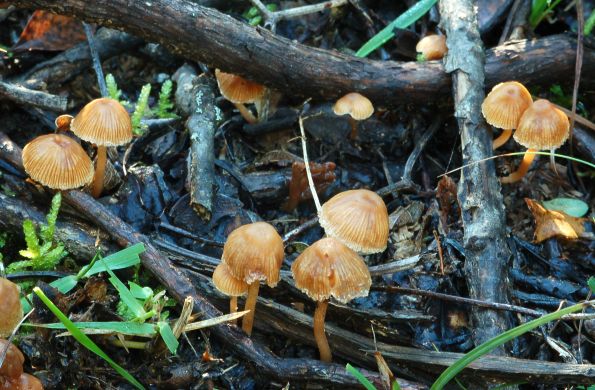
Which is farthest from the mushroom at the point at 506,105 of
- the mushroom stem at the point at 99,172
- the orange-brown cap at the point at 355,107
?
the mushroom stem at the point at 99,172

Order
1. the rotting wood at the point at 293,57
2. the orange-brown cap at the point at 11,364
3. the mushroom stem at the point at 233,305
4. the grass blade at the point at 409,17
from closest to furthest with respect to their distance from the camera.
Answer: the orange-brown cap at the point at 11,364, the mushroom stem at the point at 233,305, the rotting wood at the point at 293,57, the grass blade at the point at 409,17

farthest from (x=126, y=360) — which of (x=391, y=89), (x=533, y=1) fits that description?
(x=533, y=1)

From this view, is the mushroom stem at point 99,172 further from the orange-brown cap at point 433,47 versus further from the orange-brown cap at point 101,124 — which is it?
the orange-brown cap at point 433,47

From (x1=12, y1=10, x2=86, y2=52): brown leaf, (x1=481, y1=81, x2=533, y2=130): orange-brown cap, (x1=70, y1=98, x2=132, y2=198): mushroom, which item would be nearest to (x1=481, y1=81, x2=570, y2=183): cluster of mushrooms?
(x1=481, y1=81, x2=533, y2=130): orange-brown cap

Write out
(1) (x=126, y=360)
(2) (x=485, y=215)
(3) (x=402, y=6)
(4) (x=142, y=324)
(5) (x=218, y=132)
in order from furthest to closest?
(3) (x=402, y=6) → (5) (x=218, y=132) → (2) (x=485, y=215) → (1) (x=126, y=360) → (4) (x=142, y=324)

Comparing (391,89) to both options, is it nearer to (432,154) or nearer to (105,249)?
(432,154)

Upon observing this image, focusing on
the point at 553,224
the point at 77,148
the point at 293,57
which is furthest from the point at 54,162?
the point at 553,224
